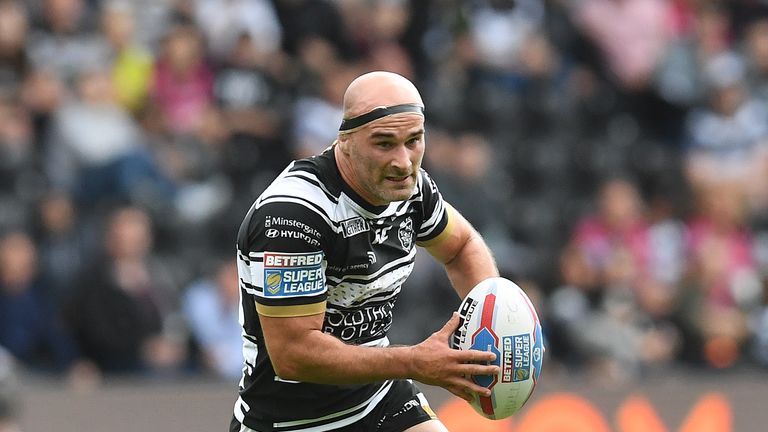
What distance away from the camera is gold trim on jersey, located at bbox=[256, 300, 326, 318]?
5.36 meters

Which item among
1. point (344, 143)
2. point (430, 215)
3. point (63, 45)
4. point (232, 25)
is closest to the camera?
point (344, 143)

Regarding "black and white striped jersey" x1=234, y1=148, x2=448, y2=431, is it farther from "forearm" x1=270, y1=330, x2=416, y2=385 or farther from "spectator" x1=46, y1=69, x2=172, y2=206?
"spectator" x1=46, y1=69, x2=172, y2=206

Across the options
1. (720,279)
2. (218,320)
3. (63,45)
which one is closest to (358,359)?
(218,320)

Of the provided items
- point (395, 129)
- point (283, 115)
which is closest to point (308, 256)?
point (395, 129)

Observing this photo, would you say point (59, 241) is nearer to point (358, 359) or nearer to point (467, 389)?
point (358, 359)

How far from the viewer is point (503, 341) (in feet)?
18.1

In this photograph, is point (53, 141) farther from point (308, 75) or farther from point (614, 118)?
point (614, 118)

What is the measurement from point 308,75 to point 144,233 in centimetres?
291

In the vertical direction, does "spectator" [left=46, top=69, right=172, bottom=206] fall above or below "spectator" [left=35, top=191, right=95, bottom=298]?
above

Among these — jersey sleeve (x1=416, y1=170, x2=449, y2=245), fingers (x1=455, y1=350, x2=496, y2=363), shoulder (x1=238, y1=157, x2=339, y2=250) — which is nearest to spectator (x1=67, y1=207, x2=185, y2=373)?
jersey sleeve (x1=416, y1=170, x2=449, y2=245)

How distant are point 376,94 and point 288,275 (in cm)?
87

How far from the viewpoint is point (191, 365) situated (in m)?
10.2

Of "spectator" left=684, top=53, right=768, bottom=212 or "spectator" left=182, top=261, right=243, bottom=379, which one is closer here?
"spectator" left=182, top=261, right=243, bottom=379

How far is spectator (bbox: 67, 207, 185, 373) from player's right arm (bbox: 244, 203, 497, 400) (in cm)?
435
